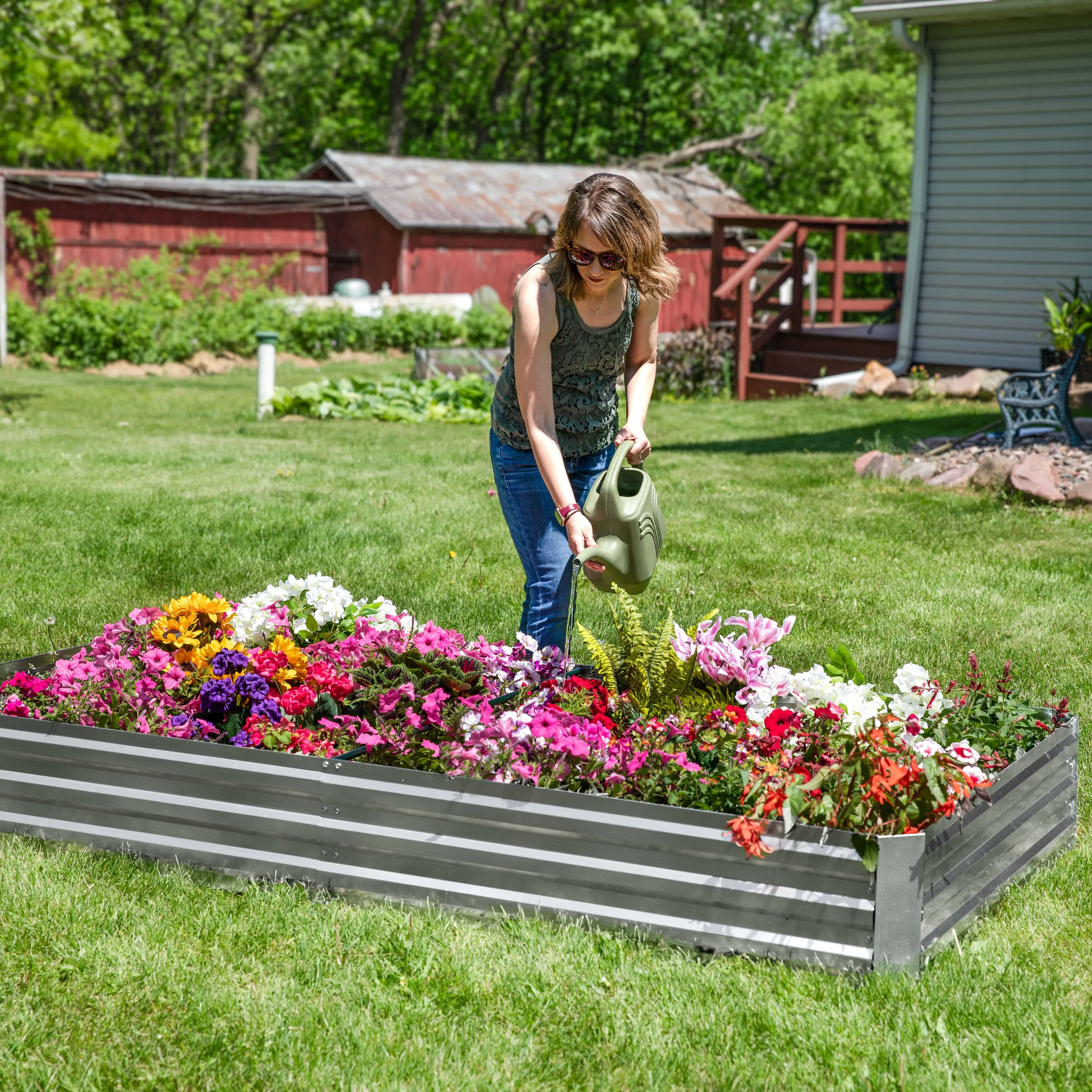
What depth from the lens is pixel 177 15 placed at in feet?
104

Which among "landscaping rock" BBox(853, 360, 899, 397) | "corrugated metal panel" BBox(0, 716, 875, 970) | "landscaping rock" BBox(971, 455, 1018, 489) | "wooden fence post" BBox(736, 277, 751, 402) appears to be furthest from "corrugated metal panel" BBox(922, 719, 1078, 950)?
"wooden fence post" BBox(736, 277, 751, 402)

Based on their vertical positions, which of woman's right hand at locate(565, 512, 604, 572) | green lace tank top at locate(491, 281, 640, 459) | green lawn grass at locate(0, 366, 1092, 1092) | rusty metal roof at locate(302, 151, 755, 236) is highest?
rusty metal roof at locate(302, 151, 755, 236)

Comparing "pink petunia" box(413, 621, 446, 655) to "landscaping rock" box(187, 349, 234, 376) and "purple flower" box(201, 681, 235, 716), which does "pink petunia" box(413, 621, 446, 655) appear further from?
"landscaping rock" box(187, 349, 234, 376)

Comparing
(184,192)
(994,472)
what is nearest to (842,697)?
(994,472)

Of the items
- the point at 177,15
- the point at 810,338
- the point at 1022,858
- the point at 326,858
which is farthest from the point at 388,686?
the point at 177,15

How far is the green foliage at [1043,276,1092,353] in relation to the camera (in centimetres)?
1016

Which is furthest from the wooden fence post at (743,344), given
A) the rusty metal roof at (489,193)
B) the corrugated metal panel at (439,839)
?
the corrugated metal panel at (439,839)

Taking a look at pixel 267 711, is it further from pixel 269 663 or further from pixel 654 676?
pixel 654 676

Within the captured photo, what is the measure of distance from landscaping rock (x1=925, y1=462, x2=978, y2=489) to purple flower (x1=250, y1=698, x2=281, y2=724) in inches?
225

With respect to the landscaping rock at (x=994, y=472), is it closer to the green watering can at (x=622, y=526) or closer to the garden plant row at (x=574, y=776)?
the garden plant row at (x=574, y=776)

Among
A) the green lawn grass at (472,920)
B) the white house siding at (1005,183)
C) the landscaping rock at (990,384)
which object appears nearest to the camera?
the green lawn grass at (472,920)

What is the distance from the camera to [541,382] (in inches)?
129

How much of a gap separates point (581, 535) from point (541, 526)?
0.42m

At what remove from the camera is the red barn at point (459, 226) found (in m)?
24.4
